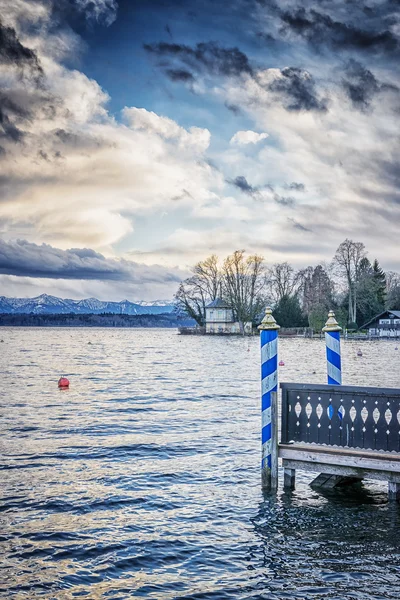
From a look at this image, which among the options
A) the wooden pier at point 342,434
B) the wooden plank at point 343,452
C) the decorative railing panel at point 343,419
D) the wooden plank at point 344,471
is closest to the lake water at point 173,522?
the wooden plank at point 344,471

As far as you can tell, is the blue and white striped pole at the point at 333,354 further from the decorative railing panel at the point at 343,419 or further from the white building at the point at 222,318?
the white building at the point at 222,318

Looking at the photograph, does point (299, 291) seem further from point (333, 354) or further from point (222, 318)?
point (333, 354)

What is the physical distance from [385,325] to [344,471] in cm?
9632

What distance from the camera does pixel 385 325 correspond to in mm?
101188

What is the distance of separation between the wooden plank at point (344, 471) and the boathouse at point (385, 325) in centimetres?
9303

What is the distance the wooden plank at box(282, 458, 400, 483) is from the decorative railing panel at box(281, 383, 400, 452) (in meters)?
0.37

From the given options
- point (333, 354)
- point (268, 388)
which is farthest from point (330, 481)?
point (333, 354)

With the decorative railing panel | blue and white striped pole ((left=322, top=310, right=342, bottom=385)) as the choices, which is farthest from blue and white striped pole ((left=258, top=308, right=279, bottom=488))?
blue and white striped pole ((left=322, top=310, right=342, bottom=385))

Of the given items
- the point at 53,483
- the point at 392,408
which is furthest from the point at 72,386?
the point at 392,408

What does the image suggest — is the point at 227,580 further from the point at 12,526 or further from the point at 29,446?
the point at 29,446

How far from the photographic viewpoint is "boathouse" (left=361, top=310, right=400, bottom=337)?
99.4m

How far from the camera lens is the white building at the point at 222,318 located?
118 m

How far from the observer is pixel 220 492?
11.0 m

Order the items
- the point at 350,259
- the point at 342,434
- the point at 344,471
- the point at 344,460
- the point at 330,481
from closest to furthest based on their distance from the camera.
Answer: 1. the point at 344,460
2. the point at 344,471
3. the point at 342,434
4. the point at 330,481
5. the point at 350,259
